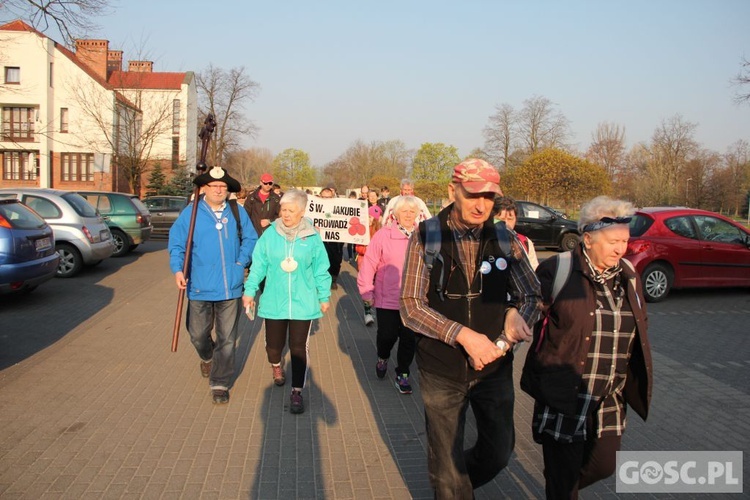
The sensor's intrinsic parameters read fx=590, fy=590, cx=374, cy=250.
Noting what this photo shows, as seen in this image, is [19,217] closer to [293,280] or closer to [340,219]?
[340,219]

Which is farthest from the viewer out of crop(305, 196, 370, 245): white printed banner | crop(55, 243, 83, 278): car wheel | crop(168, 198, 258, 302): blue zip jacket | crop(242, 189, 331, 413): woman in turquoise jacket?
crop(55, 243, 83, 278): car wheel

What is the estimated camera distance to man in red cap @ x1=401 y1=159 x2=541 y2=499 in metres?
2.82

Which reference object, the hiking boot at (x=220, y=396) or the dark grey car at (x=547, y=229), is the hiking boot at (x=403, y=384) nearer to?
the hiking boot at (x=220, y=396)

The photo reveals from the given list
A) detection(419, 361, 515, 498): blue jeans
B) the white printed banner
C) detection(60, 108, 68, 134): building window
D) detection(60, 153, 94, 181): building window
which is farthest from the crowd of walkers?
detection(60, 108, 68, 134): building window

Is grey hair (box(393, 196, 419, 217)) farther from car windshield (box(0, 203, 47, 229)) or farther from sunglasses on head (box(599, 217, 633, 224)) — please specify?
car windshield (box(0, 203, 47, 229))

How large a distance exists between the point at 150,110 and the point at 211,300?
31.3m

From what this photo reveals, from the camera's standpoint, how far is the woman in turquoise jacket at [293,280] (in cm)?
500

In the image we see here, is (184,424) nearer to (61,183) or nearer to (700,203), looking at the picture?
(700,203)

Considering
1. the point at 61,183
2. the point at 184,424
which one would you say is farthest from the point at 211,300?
the point at 61,183

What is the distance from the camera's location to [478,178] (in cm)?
276

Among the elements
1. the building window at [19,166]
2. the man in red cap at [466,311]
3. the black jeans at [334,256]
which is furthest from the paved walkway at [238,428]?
the building window at [19,166]

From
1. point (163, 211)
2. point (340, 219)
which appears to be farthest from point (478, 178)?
point (163, 211)

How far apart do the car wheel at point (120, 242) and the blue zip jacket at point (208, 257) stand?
1235 centimetres

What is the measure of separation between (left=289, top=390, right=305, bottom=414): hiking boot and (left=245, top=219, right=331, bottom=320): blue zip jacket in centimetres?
67
